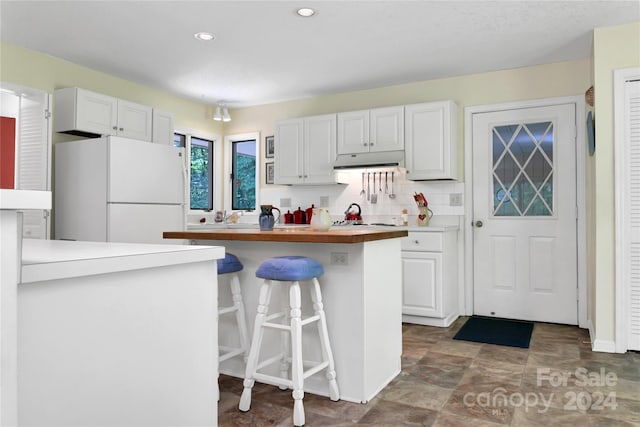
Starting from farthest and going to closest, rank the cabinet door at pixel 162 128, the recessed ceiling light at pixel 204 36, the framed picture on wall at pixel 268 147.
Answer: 1. the framed picture on wall at pixel 268 147
2. the cabinet door at pixel 162 128
3. the recessed ceiling light at pixel 204 36

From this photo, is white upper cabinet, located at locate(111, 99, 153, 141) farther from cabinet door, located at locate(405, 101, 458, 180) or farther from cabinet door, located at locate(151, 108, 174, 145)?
cabinet door, located at locate(405, 101, 458, 180)

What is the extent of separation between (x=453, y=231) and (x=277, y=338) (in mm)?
2477


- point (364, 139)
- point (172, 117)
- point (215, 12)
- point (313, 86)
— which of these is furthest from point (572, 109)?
point (172, 117)

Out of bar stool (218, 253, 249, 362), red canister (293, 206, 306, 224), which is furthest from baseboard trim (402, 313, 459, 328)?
bar stool (218, 253, 249, 362)

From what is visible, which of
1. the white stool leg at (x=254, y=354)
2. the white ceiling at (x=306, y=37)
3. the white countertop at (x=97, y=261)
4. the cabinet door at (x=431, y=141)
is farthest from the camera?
the cabinet door at (x=431, y=141)

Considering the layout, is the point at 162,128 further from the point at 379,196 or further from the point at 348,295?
the point at 348,295

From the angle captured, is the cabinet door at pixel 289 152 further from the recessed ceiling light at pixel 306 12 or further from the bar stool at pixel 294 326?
the bar stool at pixel 294 326

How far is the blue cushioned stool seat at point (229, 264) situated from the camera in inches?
104

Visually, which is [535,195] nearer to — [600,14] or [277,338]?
[600,14]

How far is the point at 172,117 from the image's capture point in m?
5.14

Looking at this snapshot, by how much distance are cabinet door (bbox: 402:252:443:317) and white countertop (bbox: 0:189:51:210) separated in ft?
12.5

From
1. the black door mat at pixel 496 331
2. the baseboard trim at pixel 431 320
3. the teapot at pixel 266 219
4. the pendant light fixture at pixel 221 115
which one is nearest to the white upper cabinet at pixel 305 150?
the pendant light fixture at pixel 221 115

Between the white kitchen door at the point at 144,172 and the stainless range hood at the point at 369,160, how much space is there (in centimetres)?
169

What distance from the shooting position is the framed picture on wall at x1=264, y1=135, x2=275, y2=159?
5.91m
